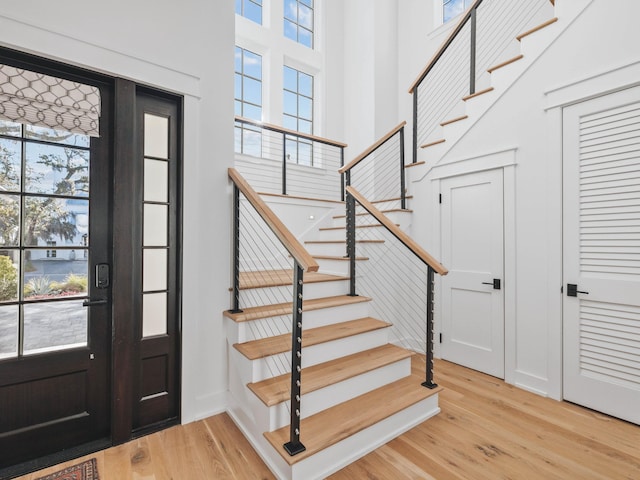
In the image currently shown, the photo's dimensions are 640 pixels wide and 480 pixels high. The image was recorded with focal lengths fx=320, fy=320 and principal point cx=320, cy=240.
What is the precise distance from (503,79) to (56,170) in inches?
139

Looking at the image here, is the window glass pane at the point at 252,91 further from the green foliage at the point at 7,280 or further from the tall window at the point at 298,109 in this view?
the green foliage at the point at 7,280

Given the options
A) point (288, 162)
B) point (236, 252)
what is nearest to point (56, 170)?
point (236, 252)

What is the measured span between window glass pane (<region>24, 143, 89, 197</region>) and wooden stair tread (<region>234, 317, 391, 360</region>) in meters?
1.44

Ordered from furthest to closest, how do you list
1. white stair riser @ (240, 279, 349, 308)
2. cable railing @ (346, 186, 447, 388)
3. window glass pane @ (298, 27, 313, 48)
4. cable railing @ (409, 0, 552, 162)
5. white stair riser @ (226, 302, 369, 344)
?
window glass pane @ (298, 27, 313, 48) → cable railing @ (409, 0, 552, 162) → cable railing @ (346, 186, 447, 388) → white stair riser @ (240, 279, 349, 308) → white stair riser @ (226, 302, 369, 344)

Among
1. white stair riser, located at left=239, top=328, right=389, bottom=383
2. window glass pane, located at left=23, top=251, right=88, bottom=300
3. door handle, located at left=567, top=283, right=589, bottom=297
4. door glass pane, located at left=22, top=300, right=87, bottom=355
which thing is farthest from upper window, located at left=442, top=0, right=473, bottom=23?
door glass pane, located at left=22, top=300, right=87, bottom=355

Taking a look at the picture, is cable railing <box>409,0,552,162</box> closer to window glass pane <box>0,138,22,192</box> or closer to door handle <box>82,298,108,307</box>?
door handle <box>82,298,108,307</box>

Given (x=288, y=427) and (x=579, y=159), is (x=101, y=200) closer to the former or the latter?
(x=288, y=427)

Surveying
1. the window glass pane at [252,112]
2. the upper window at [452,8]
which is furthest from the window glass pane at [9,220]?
the upper window at [452,8]

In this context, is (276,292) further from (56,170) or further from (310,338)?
(56,170)

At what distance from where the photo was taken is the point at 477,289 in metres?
3.12

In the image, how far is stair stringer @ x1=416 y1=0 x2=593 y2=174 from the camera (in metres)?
2.47

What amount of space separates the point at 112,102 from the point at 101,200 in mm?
629

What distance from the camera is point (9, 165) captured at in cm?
178

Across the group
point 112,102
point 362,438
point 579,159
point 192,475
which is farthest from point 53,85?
point 579,159
